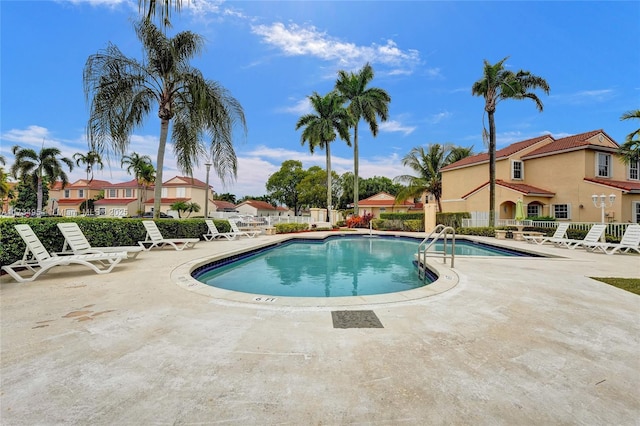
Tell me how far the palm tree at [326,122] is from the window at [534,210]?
1560cm

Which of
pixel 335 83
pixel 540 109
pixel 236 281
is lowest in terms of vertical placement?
pixel 236 281

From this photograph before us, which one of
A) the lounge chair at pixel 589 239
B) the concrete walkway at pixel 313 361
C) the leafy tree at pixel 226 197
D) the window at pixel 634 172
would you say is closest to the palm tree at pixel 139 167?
the leafy tree at pixel 226 197

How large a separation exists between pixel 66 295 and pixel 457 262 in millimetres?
8474

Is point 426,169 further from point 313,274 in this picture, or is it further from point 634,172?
point 313,274

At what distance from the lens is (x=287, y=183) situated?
5103 cm

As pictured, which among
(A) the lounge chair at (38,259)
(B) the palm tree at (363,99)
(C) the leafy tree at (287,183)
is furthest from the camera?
(C) the leafy tree at (287,183)

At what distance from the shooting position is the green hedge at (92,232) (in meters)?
6.18

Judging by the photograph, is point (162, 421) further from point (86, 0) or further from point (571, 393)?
point (86, 0)

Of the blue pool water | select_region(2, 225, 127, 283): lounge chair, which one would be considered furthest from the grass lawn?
select_region(2, 225, 127, 283): lounge chair

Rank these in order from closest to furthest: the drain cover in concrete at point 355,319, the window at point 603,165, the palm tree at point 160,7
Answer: the palm tree at point 160,7 → the drain cover in concrete at point 355,319 → the window at point 603,165

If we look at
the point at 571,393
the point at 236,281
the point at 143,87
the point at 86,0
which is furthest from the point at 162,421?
the point at 143,87

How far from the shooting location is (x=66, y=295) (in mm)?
4625

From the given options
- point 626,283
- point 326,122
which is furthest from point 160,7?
point 326,122

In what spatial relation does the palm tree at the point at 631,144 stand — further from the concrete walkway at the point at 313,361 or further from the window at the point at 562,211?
the concrete walkway at the point at 313,361
